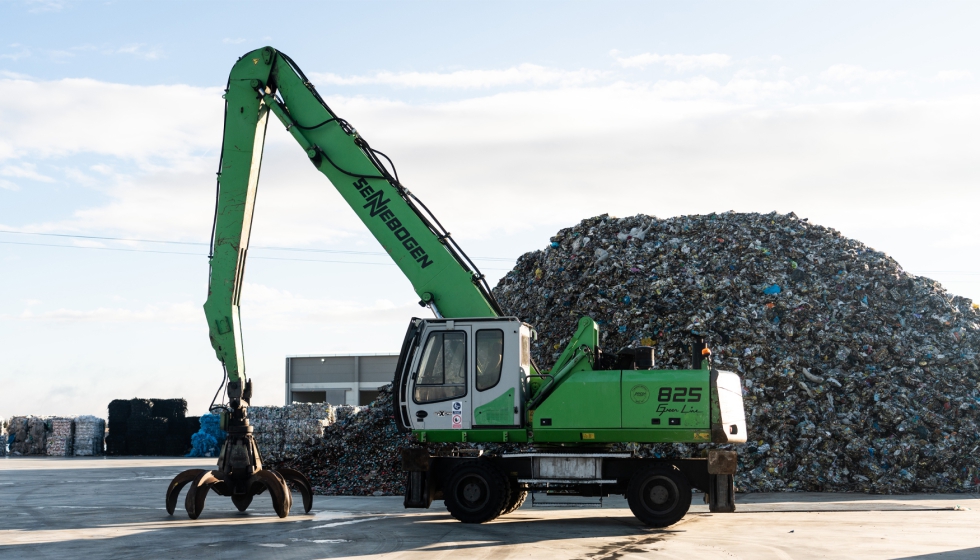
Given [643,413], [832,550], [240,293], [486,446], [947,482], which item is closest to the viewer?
[832,550]

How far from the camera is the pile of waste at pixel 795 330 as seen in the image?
58.9ft

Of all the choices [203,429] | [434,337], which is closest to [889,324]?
[434,337]

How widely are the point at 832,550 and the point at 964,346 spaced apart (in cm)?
1186

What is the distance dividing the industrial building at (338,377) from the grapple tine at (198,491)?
32.0 meters

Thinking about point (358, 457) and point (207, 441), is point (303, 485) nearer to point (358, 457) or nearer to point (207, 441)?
point (358, 457)

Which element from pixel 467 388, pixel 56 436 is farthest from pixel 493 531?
pixel 56 436

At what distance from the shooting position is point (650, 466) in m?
12.6

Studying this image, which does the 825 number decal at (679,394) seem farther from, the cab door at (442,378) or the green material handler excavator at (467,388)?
the cab door at (442,378)

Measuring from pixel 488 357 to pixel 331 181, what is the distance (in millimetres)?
3696

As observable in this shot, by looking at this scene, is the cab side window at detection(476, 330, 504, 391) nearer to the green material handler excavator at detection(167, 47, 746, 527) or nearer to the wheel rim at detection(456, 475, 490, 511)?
the green material handler excavator at detection(167, 47, 746, 527)

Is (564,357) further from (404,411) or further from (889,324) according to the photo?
(889,324)

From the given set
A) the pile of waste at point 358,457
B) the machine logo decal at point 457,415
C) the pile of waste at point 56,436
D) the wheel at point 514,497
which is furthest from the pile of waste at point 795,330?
the pile of waste at point 56,436

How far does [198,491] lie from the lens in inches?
529

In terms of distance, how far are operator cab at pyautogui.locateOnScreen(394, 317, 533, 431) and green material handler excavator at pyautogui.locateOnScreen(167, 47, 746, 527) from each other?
16 mm
